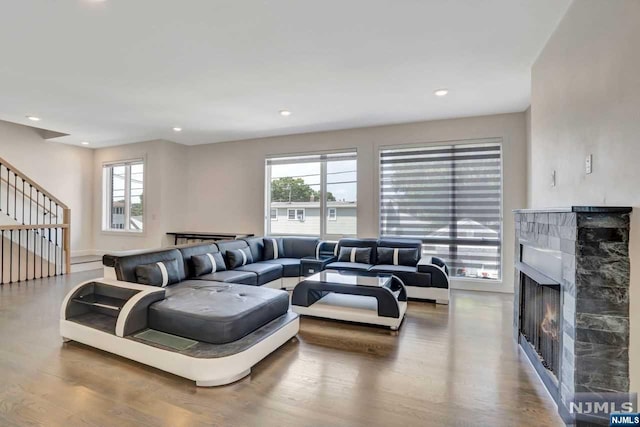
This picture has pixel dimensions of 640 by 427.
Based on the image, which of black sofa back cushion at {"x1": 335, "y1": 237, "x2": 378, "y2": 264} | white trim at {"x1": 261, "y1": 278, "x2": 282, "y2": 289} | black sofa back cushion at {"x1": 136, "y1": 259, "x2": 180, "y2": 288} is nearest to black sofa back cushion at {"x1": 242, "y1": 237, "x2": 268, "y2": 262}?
white trim at {"x1": 261, "y1": 278, "x2": 282, "y2": 289}

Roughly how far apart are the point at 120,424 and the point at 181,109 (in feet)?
13.3

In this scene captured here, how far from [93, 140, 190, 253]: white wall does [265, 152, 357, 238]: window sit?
6.10ft

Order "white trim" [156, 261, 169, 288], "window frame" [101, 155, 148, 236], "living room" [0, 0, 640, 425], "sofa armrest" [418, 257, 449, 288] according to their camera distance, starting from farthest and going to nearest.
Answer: "window frame" [101, 155, 148, 236], "sofa armrest" [418, 257, 449, 288], "white trim" [156, 261, 169, 288], "living room" [0, 0, 640, 425]

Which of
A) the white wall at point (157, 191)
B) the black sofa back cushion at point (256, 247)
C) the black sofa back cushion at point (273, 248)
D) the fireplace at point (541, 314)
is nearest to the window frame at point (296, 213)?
the black sofa back cushion at point (273, 248)

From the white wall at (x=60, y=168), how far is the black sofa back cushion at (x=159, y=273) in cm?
526

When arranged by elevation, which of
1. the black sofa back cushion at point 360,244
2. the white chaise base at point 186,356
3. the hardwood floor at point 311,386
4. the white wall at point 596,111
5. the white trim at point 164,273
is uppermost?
the white wall at point 596,111

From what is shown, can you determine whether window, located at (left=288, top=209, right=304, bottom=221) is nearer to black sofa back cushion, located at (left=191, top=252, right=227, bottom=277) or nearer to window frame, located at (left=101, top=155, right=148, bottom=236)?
black sofa back cushion, located at (left=191, top=252, right=227, bottom=277)

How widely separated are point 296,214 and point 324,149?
1396 millimetres

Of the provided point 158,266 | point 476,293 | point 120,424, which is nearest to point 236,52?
point 158,266

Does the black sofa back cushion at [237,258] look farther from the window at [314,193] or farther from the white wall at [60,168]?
the white wall at [60,168]

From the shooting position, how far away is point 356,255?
4.82m

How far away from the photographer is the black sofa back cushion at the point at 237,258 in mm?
4410

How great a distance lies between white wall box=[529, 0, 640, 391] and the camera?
5.16 ft

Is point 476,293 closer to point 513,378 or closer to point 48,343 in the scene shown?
point 513,378
